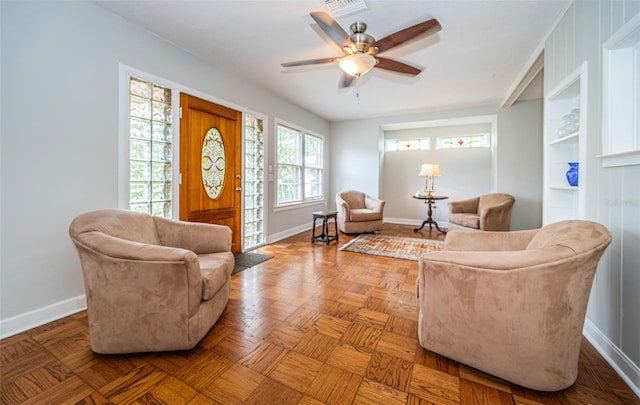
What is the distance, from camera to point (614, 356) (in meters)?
1.41

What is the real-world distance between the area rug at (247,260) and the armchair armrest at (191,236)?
0.90 meters

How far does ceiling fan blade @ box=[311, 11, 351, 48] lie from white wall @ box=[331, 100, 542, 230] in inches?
148

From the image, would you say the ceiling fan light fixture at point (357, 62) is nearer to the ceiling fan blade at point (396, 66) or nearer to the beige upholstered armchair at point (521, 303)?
the ceiling fan blade at point (396, 66)

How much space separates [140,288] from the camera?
1.41m

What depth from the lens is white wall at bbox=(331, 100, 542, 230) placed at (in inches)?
180

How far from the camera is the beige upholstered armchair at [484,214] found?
3.96 m

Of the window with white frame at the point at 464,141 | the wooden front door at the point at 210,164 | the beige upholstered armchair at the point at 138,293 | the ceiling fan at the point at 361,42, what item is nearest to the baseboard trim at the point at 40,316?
the beige upholstered armchair at the point at 138,293

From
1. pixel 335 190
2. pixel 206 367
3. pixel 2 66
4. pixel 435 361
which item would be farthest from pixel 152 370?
pixel 335 190

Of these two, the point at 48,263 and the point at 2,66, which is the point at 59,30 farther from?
the point at 48,263

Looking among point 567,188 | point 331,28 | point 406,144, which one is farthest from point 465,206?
point 331,28

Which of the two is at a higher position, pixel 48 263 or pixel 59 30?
pixel 59 30

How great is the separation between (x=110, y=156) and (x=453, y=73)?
407 cm

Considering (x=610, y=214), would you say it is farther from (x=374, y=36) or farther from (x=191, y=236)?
(x=191, y=236)

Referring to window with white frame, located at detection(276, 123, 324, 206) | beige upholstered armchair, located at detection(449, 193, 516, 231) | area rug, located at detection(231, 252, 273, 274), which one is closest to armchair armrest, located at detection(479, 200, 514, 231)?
beige upholstered armchair, located at detection(449, 193, 516, 231)
